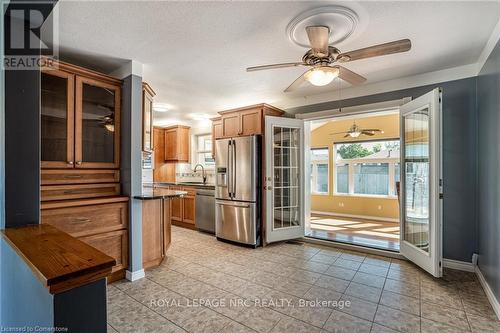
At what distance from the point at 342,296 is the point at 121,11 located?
10.4 ft

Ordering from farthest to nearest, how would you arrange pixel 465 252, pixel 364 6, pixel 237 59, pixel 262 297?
pixel 465 252 → pixel 237 59 → pixel 262 297 → pixel 364 6

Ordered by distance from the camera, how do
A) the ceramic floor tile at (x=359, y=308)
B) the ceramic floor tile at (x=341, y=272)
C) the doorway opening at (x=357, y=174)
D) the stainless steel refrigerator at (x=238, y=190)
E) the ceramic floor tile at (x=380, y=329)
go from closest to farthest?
the ceramic floor tile at (x=380, y=329) → the ceramic floor tile at (x=359, y=308) → the ceramic floor tile at (x=341, y=272) → the stainless steel refrigerator at (x=238, y=190) → the doorway opening at (x=357, y=174)

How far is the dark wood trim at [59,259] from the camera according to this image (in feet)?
2.57

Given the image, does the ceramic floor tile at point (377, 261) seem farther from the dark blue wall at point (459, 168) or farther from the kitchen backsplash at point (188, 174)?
the kitchen backsplash at point (188, 174)

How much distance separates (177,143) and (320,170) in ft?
13.7

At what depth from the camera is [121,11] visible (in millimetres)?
1938

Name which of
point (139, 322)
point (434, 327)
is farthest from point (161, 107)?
point (434, 327)

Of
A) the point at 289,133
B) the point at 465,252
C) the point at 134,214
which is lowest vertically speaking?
the point at 465,252

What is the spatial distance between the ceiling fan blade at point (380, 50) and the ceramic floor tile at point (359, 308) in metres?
2.15

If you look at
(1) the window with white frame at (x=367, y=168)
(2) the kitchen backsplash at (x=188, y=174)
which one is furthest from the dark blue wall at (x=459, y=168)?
(2) the kitchen backsplash at (x=188, y=174)

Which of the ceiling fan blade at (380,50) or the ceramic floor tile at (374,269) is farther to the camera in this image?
the ceramic floor tile at (374,269)

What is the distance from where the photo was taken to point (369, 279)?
9.16ft

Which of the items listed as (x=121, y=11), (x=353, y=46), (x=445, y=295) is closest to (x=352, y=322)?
(x=445, y=295)

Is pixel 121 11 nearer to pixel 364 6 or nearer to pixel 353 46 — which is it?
pixel 364 6
